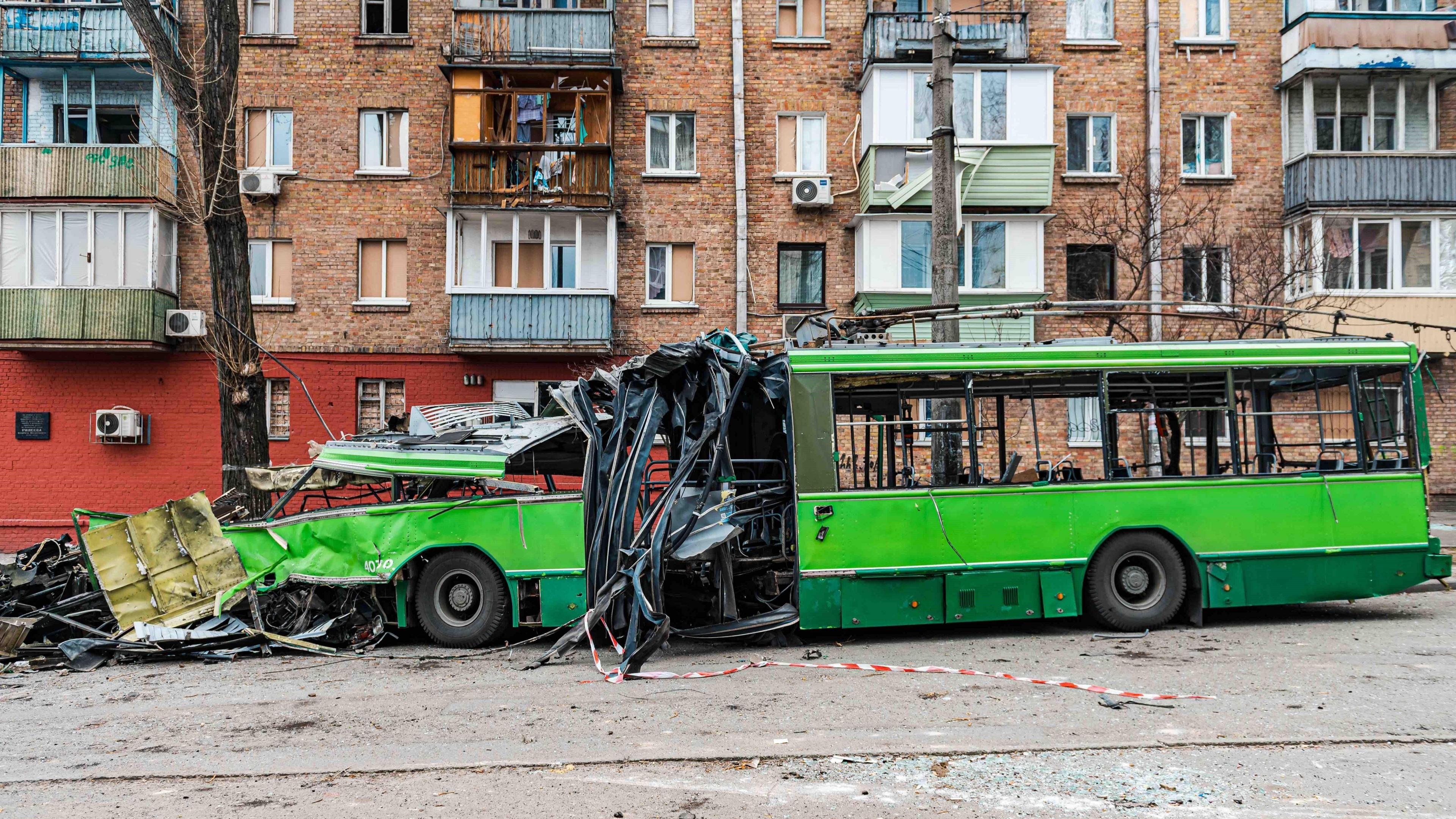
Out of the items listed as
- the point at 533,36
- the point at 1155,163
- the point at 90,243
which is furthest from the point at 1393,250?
the point at 90,243

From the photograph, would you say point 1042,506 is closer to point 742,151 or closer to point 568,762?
point 568,762

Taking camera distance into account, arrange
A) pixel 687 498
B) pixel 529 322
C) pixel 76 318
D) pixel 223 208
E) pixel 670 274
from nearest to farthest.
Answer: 1. pixel 687 498
2. pixel 223 208
3. pixel 76 318
4. pixel 529 322
5. pixel 670 274

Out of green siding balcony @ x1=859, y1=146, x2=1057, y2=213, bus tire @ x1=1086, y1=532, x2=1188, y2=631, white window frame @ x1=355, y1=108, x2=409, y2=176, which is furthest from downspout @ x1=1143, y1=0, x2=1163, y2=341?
white window frame @ x1=355, y1=108, x2=409, y2=176

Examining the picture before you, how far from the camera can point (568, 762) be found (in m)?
5.73

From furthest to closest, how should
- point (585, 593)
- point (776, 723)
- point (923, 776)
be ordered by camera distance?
point (585, 593) → point (776, 723) → point (923, 776)

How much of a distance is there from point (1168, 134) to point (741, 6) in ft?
31.7

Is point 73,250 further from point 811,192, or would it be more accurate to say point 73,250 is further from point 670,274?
point 811,192

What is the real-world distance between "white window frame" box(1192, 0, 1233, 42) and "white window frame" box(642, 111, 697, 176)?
1111 cm

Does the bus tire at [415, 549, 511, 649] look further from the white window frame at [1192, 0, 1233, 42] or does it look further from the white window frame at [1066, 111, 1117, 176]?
the white window frame at [1192, 0, 1233, 42]

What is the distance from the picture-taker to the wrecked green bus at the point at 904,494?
30.5 feet

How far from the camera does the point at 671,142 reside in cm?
2177

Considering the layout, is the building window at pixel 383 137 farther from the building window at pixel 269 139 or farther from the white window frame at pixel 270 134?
the building window at pixel 269 139

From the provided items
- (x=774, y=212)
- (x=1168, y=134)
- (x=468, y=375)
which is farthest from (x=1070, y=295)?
(x=468, y=375)

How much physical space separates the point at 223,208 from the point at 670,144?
10.5 metres
